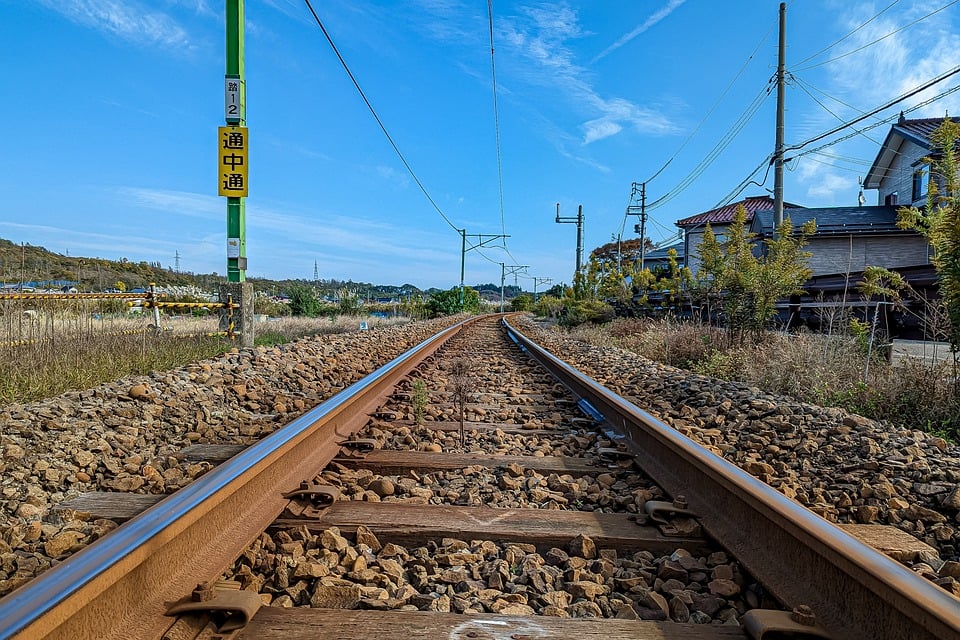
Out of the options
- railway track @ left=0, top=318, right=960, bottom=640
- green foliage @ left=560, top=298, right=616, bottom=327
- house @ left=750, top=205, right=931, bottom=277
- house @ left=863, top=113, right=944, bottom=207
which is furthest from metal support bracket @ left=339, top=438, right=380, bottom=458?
house @ left=863, top=113, right=944, bottom=207

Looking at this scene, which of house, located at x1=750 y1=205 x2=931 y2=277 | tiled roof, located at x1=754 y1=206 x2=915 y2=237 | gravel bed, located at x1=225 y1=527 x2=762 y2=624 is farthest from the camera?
tiled roof, located at x1=754 y1=206 x2=915 y2=237

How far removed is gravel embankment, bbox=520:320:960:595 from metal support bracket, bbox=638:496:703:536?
2.23 feet

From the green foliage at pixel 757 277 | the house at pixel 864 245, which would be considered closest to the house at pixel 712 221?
the house at pixel 864 245

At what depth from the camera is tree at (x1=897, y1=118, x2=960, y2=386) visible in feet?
15.0

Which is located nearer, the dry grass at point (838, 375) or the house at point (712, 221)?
the dry grass at point (838, 375)

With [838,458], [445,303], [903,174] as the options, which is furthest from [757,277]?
[903,174]

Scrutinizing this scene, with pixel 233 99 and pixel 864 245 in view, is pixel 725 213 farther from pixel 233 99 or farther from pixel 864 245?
pixel 233 99

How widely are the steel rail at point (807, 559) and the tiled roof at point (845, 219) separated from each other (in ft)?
81.0

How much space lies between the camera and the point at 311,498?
2.58m

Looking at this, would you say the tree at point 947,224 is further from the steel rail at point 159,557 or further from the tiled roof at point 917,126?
the tiled roof at point 917,126

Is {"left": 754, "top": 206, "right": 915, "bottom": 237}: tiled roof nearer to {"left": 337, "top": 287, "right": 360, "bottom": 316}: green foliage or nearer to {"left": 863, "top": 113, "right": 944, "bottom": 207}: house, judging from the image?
{"left": 863, "top": 113, "right": 944, "bottom": 207}: house

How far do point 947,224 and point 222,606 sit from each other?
5615 mm

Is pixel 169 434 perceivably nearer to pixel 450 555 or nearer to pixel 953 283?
pixel 450 555

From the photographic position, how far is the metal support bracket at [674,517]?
236 centimetres
